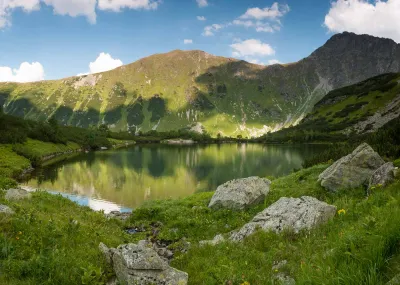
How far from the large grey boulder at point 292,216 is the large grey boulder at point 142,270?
570cm

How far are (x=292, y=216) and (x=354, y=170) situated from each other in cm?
973

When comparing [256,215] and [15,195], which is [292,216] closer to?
[256,215]

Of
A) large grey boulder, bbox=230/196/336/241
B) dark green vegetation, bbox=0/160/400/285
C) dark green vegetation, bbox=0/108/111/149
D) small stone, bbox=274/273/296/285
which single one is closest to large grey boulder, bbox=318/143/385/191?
large grey boulder, bbox=230/196/336/241

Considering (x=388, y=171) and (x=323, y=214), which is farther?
(x=388, y=171)

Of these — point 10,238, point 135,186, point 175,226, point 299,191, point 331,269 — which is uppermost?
point 331,269

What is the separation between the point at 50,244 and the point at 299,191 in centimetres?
1917

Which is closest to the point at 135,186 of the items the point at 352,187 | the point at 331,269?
the point at 352,187

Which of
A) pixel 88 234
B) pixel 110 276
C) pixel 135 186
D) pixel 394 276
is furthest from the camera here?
pixel 135 186

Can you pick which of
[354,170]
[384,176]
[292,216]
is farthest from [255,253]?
[354,170]

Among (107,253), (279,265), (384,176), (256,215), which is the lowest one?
(256,215)

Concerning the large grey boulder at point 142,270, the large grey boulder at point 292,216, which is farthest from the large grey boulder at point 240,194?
the large grey boulder at point 142,270

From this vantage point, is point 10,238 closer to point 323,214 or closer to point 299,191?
point 323,214

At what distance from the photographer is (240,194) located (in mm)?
24828

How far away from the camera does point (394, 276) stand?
5371mm
